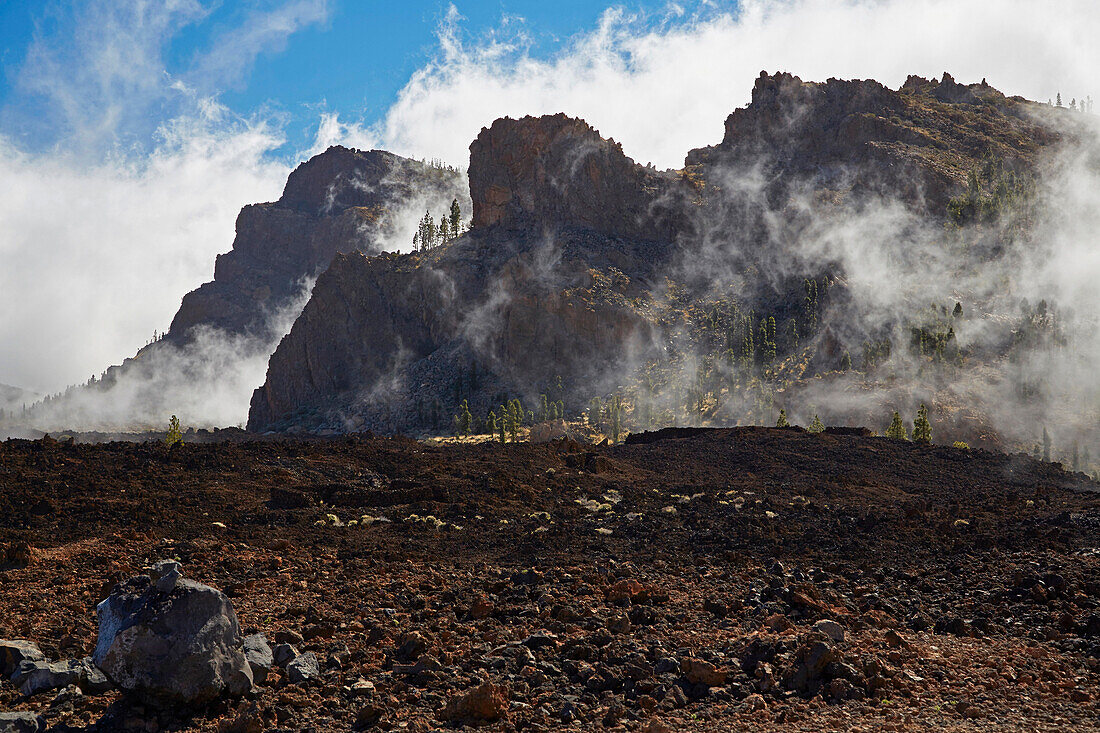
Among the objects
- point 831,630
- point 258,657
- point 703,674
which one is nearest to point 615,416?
point 831,630

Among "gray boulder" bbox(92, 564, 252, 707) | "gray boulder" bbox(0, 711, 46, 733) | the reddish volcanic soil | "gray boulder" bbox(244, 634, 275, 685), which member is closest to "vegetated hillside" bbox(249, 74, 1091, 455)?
the reddish volcanic soil

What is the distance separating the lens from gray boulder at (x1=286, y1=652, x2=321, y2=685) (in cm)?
888

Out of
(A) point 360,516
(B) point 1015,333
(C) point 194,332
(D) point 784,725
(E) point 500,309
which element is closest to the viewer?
(D) point 784,725

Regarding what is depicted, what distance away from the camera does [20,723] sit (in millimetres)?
7441

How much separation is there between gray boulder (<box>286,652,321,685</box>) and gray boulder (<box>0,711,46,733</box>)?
92.5 inches

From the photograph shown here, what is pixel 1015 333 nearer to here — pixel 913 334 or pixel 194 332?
pixel 913 334

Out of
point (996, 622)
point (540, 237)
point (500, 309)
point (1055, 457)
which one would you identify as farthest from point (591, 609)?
point (540, 237)

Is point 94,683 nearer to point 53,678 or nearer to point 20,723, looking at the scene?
point 53,678

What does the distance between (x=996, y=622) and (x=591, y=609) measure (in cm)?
645

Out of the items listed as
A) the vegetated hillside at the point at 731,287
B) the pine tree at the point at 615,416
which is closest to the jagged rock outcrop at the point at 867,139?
the vegetated hillside at the point at 731,287

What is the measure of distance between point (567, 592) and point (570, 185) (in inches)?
4453

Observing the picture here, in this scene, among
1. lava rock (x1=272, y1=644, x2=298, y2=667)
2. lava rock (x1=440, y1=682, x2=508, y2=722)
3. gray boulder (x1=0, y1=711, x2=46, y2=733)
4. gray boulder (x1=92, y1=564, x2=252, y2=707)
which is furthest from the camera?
lava rock (x1=272, y1=644, x2=298, y2=667)

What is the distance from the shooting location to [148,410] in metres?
176

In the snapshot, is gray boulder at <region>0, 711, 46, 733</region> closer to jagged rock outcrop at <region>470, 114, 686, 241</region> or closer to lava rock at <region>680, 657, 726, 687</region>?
lava rock at <region>680, 657, 726, 687</region>
